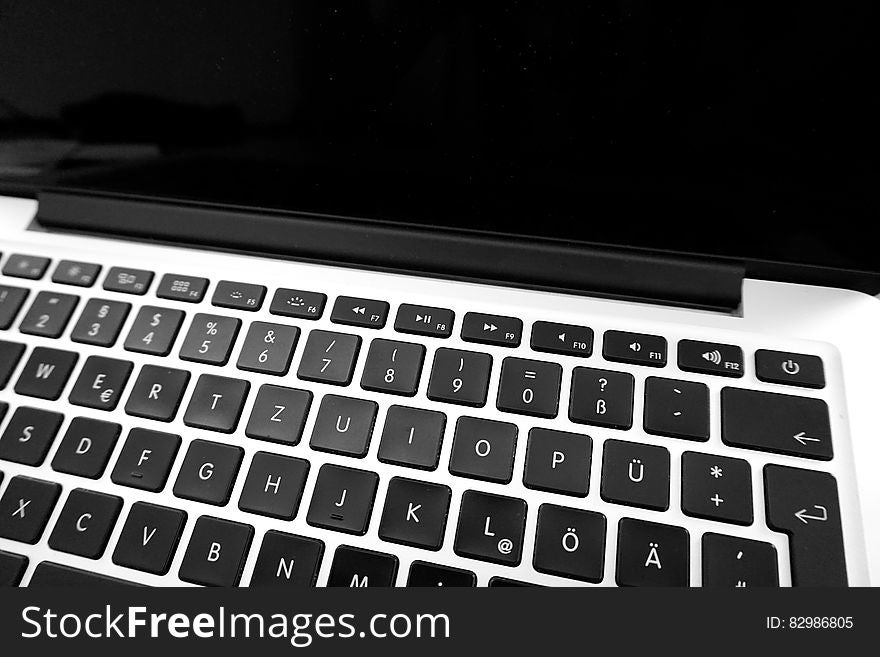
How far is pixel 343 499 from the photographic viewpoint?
249 mm

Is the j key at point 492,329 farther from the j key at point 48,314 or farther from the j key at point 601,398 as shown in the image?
the j key at point 48,314

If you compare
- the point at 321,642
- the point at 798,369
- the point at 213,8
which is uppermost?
the point at 213,8

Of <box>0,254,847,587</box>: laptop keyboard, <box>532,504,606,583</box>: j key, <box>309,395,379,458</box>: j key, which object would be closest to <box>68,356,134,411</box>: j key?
<box>0,254,847,587</box>: laptop keyboard

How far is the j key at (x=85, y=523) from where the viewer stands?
0.25m

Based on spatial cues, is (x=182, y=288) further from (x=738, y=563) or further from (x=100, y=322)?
(x=738, y=563)

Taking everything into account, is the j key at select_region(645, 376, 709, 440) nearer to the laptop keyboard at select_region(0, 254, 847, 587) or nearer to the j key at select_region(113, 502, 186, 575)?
the laptop keyboard at select_region(0, 254, 847, 587)

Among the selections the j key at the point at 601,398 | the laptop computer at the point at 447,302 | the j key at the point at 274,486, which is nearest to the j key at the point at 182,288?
the laptop computer at the point at 447,302

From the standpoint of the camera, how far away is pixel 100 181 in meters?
0.34

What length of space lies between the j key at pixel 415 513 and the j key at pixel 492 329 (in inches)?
3.0

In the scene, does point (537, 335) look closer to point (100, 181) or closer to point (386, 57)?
point (386, 57)

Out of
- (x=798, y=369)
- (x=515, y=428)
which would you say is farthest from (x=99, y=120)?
(x=798, y=369)

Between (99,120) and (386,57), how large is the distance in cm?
18

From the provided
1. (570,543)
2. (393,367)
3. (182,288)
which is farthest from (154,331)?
(570,543)

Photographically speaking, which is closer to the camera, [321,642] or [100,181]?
[321,642]
